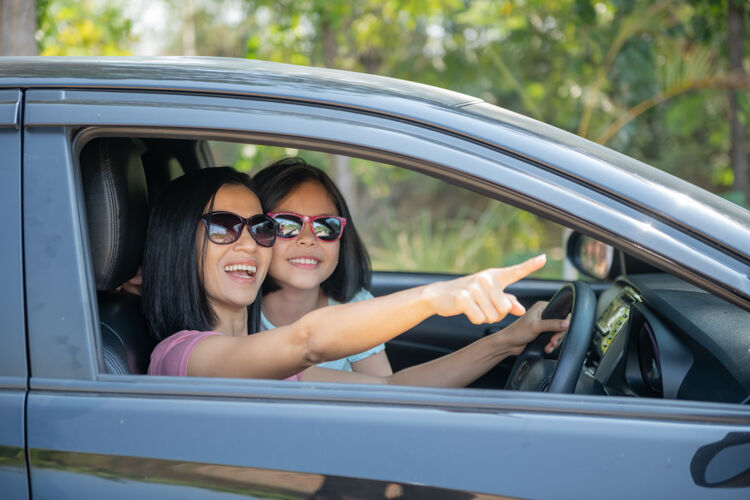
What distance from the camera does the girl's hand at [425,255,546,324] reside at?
122 centimetres

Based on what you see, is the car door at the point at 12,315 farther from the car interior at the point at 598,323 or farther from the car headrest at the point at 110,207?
the car headrest at the point at 110,207

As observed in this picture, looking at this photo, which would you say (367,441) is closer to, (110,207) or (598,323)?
(110,207)

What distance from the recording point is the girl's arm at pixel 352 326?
1252 mm

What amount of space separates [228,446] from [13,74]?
2.77 feet

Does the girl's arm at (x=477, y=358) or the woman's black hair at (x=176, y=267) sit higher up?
the woman's black hair at (x=176, y=267)

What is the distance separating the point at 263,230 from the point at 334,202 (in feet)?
1.70

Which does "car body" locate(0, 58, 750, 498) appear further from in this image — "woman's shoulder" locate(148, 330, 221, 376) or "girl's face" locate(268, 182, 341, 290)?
"girl's face" locate(268, 182, 341, 290)

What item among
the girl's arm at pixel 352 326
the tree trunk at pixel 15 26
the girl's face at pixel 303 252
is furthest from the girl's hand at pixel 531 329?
the tree trunk at pixel 15 26

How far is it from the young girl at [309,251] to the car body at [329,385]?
86cm

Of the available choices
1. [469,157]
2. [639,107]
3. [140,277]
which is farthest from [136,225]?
[639,107]

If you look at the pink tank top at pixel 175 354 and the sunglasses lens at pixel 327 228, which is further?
the sunglasses lens at pixel 327 228

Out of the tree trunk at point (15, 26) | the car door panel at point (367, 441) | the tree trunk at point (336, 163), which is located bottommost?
the car door panel at point (367, 441)

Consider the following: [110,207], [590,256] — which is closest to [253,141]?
[110,207]

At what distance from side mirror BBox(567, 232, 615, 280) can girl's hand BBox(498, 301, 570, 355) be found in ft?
2.26
